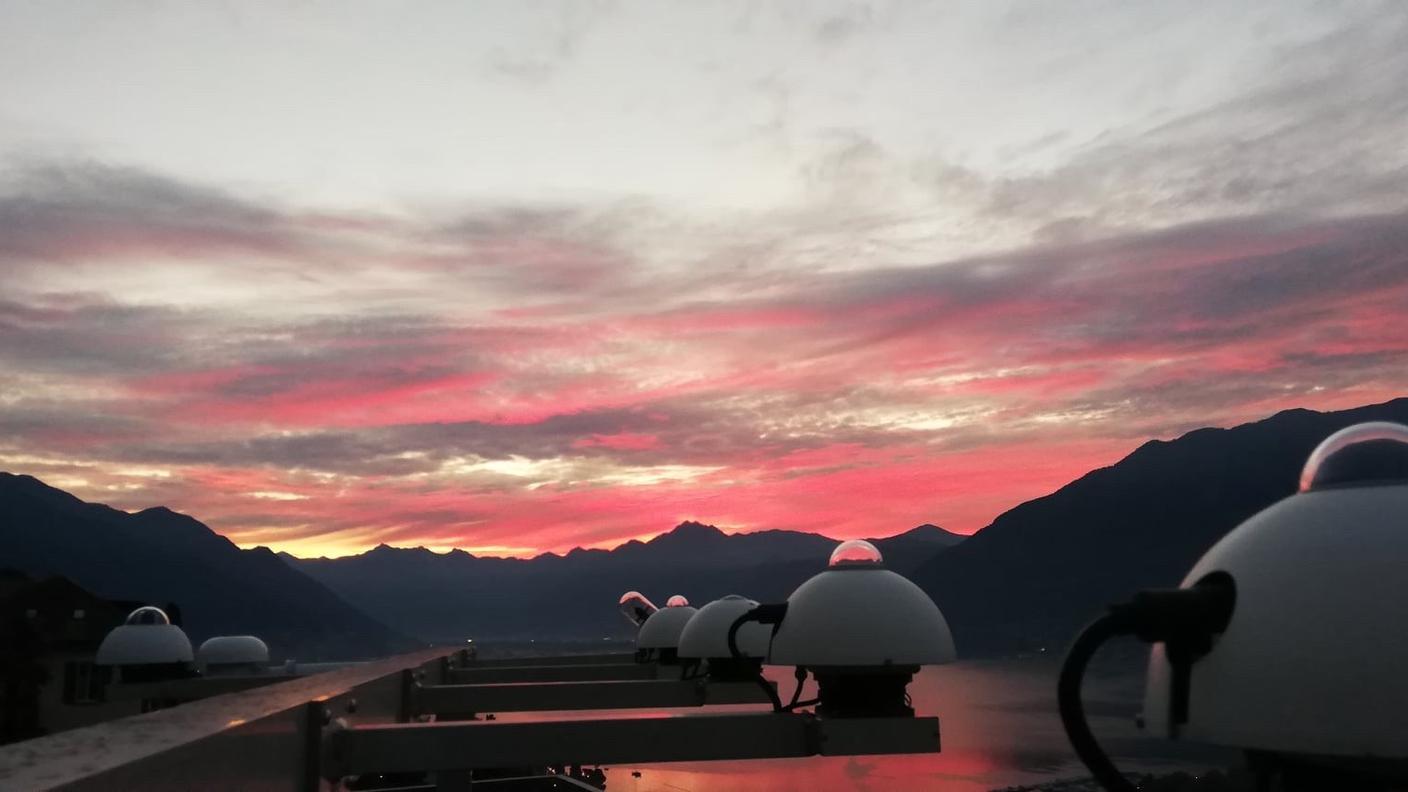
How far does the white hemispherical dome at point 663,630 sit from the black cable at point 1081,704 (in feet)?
64.2

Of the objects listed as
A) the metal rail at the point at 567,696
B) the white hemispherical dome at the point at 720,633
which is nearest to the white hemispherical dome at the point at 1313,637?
the metal rail at the point at 567,696

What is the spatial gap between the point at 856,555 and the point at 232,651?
119 feet

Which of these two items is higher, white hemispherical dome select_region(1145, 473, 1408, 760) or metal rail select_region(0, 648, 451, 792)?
white hemispherical dome select_region(1145, 473, 1408, 760)

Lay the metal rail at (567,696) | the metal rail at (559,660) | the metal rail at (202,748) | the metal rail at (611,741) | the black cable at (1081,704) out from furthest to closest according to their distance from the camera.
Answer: the metal rail at (559,660)
the metal rail at (567,696)
the metal rail at (611,741)
the metal rail at (202,748)
the black cable at (1081,704)

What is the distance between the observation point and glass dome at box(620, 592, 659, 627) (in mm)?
31734

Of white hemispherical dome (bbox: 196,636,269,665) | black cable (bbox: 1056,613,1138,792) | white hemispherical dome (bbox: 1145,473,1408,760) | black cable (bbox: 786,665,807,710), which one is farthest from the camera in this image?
white hemispherical dome (bbox: 196,636,269,665)

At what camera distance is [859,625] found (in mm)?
10750

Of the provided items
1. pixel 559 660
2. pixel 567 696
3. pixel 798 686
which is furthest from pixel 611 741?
pixel 559 660

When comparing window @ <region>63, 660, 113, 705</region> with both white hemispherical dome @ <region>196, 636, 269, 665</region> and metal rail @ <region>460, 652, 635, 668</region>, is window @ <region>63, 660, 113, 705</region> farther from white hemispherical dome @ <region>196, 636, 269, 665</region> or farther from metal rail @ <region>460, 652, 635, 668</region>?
metal rail @ <region>460, 652, 635, 668</region>

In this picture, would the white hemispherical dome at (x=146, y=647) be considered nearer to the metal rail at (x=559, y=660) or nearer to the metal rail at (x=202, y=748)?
the metal rail at (x=559, y=660)

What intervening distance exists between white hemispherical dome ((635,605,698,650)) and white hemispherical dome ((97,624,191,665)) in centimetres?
1334

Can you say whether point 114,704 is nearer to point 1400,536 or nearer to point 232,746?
point 232,746

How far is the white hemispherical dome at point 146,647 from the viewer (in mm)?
29609

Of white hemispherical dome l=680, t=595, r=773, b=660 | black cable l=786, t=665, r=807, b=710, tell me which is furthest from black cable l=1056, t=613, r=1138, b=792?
white hemispherical dome l=680, t=595, r=773, b=660
